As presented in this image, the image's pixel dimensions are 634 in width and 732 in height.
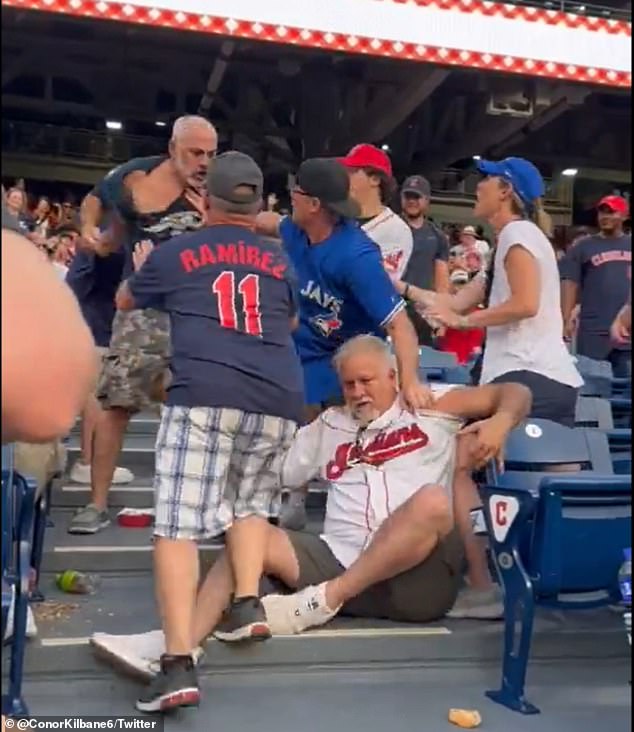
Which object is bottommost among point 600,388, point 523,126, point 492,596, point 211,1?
point 492,596

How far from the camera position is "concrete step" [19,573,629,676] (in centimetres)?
264

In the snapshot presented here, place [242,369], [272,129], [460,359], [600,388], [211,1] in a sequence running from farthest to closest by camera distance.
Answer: [272,129]
[460,359]
[211,1]
[600,388]
[242,369]

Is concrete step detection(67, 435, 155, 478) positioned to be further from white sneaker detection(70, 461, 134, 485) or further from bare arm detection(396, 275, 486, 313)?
bare arm detection(396, 275, 486, 313)

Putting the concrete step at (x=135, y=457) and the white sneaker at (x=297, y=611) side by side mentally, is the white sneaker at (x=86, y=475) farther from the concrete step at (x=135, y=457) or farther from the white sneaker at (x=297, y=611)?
the white sneaker at (x=297, y=611)

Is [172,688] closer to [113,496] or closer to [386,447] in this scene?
[386,447]

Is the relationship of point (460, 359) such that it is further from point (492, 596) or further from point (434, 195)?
point (434, 195)

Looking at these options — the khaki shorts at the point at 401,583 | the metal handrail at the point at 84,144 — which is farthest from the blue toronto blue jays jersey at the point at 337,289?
the metal handrail at the point at 84,144

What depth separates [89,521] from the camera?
3420 mm

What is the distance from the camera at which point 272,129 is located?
→ 34.7ft

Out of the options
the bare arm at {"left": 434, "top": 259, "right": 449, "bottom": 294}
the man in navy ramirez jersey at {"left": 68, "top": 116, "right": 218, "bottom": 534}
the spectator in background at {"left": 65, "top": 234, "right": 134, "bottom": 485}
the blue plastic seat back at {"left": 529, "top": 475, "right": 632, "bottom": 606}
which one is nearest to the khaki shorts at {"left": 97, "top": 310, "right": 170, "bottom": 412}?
the man in navy ramirez jersey at {"left": 68, "top": 116, "right": 218, "bottom": 534}

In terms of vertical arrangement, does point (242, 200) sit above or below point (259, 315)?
above

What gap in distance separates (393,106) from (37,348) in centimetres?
840

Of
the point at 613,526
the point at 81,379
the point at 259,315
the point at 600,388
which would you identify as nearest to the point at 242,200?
the point at 259,315

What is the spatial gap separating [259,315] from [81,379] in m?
1.70
